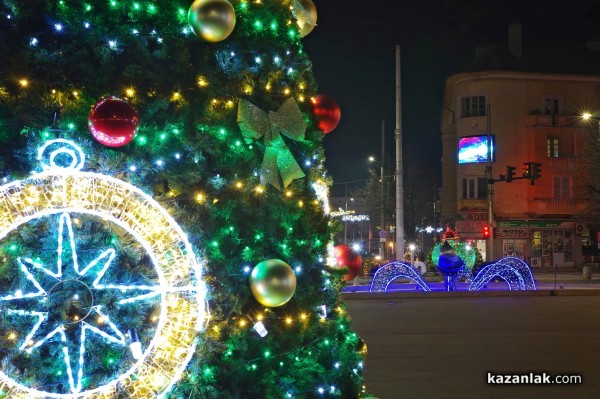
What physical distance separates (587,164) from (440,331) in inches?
1168

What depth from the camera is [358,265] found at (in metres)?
6.63

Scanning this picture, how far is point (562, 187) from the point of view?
153 feet

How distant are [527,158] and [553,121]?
3094mm

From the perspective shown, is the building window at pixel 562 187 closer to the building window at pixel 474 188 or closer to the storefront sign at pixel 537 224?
the storefront sign at pixel 537 224

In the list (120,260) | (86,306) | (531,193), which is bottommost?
(86,306)

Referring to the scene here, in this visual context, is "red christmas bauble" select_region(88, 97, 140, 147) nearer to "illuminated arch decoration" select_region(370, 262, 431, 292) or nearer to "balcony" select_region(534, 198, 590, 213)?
"illuminated arch decoration" select_region(370, 262, 431, 292)

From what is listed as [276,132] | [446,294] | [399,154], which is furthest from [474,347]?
[399,154]

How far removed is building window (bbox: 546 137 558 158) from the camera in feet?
152

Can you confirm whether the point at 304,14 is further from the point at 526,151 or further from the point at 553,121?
the point at 553,121

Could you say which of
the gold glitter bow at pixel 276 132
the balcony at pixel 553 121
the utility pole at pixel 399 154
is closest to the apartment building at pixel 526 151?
the balcony at pixel 553 121

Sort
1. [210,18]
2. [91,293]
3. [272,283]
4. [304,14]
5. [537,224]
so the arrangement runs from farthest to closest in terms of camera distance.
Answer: [537,224], [304,14], [210,18], [272,283], [91,293]

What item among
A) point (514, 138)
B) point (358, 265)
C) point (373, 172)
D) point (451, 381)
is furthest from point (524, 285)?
point (373, 172)

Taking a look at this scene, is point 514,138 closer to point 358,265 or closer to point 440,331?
point 440,331
